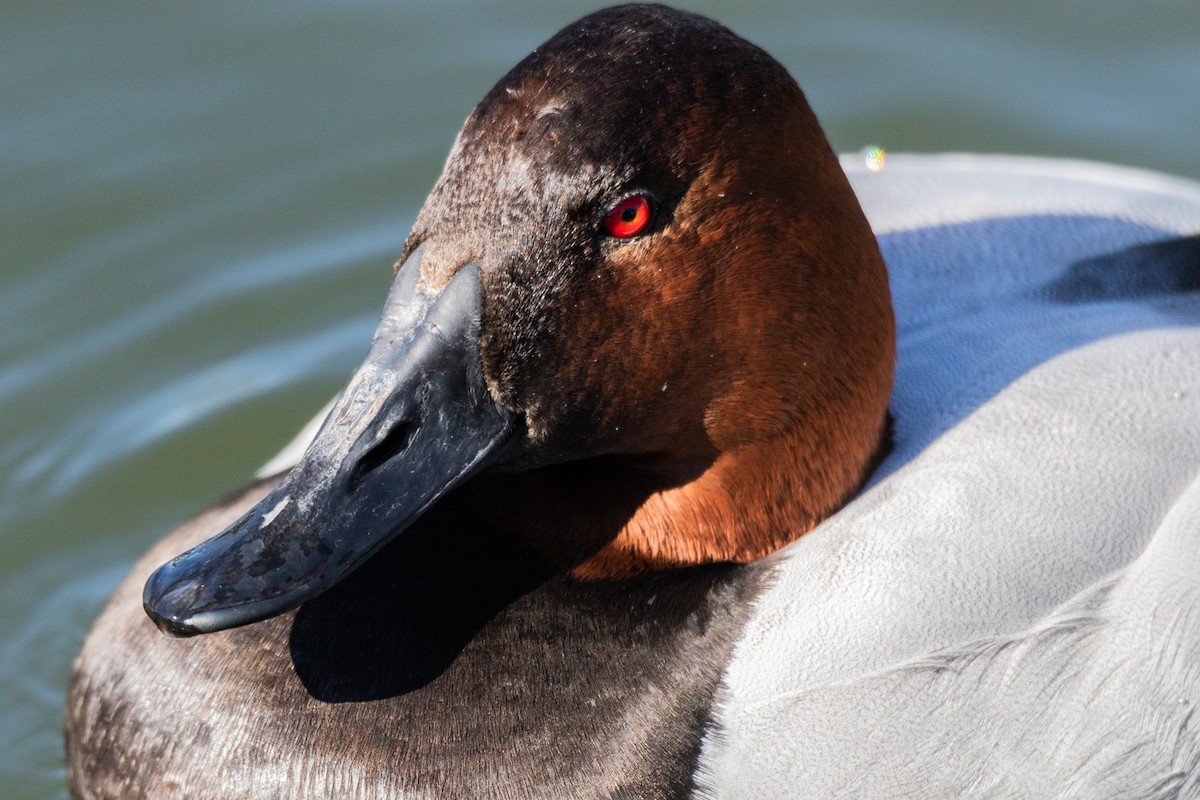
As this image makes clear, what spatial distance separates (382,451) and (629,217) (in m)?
0.51

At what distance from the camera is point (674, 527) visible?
273 cm

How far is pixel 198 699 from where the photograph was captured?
279 cm

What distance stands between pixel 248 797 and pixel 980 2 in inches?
153

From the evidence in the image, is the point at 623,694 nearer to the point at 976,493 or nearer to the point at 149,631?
the point at 976,493

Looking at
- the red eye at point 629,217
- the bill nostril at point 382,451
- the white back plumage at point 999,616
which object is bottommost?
the white back plumage at point 999,616

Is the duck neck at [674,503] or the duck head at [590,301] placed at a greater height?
the duck head at [590,301]

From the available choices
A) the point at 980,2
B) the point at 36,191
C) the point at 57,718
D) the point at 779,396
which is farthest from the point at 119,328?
the point at 980,2

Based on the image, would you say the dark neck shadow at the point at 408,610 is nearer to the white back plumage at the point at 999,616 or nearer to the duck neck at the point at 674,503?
the duck neck at the point at 674,503

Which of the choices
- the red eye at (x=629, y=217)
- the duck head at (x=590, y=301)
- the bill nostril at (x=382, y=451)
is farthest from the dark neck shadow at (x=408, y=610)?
the red eye at (x=629, y=217)

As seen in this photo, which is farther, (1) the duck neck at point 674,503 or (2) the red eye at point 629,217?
(1) the duck neck at point 674,503

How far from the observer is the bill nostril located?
2432mm

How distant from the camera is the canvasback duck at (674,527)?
2.42 metres

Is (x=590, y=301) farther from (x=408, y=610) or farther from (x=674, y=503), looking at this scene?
(x=408, y=610)

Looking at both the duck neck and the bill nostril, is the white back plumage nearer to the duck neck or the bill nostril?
the duck neck
